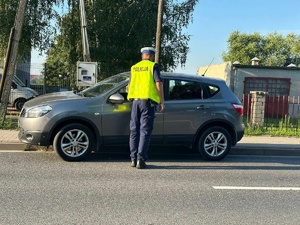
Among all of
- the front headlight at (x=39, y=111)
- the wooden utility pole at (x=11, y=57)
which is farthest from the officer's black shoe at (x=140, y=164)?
the wooden utility pole at (x=11, y=57)

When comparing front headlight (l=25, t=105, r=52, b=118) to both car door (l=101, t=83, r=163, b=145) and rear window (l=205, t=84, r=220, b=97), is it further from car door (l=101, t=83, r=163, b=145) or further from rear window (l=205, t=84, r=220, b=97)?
rear window (l=205, t=84, r=220, b=97)

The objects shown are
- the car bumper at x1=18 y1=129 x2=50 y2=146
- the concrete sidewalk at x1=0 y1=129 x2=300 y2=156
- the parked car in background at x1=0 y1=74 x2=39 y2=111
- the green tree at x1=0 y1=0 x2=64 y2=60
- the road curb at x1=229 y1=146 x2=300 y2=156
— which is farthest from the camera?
the green tree at x1=0 y1=0 x2=64 y2=60

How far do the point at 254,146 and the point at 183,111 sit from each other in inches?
111

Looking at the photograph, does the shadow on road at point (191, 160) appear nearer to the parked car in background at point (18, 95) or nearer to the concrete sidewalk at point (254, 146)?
the concrete sidewalk at point (254, 146)

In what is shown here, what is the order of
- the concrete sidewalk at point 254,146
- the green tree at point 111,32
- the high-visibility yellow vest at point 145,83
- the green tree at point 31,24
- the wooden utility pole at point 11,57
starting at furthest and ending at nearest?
the green tree at point 111,32 < the green tree at point 31,24 < the wooden utility pole at point 11,57 < the concrete sidewalk at point 254,146 < the high-visibility yellow vest at point 145,83

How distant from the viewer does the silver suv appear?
22.7ft

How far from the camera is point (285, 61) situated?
6334 cm

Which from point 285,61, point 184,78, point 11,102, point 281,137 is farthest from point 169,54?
point 285,61

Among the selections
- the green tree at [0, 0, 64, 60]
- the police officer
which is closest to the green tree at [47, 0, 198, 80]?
the green tree at [0, 0, 64, 60]

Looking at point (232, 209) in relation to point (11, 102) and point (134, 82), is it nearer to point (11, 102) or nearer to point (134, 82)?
point (134, 82)

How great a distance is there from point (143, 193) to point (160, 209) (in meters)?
0.72

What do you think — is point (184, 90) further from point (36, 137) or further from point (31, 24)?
point (31, 24)

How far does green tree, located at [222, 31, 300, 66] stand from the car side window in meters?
57.6

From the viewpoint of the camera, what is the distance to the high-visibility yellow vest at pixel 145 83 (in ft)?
21.7
